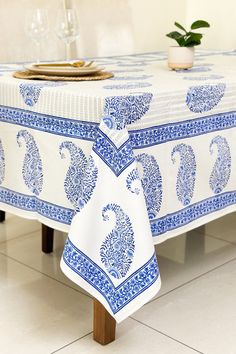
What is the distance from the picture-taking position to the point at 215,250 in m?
2.08

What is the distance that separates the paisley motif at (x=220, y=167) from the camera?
1573 mm

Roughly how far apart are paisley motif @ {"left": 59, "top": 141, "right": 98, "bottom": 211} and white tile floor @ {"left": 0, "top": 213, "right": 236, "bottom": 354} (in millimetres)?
368

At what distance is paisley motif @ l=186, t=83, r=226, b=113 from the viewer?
1.43 m

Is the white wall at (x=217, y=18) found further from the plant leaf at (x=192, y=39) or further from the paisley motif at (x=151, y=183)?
the paisley motif at (x=151, y=183)

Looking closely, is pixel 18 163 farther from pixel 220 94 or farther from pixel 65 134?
pixel 220 94

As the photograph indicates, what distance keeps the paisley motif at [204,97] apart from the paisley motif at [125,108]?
0.53 feet

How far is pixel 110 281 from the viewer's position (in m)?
1.30

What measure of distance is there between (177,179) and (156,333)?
0.41m

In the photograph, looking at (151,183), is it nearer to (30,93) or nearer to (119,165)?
(119,165)

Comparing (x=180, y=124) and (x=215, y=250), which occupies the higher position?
(x=180, y=124)

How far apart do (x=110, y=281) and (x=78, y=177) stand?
0.26 m

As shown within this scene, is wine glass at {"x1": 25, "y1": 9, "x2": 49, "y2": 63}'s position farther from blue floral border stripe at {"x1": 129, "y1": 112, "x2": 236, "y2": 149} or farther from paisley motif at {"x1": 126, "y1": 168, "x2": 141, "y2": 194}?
paisley motif at {"x1": 126, "y1": 168, "x2": 141, "y2": 194}

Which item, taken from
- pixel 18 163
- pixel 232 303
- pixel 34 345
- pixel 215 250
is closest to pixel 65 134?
pixel 18 163

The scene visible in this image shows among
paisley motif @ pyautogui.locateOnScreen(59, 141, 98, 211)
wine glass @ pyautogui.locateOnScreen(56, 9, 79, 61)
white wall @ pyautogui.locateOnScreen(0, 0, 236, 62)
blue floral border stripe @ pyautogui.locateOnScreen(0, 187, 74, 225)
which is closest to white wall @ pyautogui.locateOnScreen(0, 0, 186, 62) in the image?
white wall @ pyautogui.locateOnScreen(0, 0, 236, 62)
